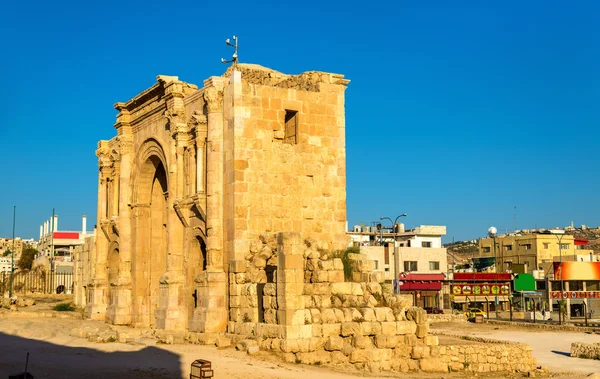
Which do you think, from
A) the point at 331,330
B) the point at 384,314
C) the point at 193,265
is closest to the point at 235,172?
the point at 193,265

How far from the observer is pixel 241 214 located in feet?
64.0

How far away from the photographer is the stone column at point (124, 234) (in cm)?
2594

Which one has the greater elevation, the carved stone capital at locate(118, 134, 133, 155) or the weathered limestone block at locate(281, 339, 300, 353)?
the carved stone capital at locate(118, 134, 133, 155)

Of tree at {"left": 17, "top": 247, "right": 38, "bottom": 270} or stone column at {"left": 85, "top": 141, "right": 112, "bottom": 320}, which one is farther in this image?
tree at {"left": 17, "top": 247, "right": 38, "bottom": 270}

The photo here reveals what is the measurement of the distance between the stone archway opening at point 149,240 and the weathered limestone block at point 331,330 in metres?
10.3

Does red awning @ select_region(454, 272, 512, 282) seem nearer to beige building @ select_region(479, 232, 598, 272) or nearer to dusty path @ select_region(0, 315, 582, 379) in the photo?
beige building @ select_region(479, 232, 598, 272)

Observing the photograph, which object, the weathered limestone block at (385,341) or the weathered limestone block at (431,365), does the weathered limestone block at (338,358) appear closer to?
the weathered limestone block at (385,341)

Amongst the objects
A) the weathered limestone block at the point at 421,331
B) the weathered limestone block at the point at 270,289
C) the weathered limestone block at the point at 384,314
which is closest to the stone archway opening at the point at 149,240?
the weathered limestone block at the point at 270,289

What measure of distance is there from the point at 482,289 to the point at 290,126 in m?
36.0

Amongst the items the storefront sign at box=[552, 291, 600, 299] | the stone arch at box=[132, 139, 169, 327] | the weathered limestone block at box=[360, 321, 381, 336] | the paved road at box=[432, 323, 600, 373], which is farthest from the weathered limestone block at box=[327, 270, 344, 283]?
the storefront sign at box=[552, 291, 600, 299]

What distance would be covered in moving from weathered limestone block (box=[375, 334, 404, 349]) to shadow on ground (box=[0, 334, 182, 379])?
4810mm

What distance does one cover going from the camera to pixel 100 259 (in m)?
28.9

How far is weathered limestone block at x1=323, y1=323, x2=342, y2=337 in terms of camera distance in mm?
16734

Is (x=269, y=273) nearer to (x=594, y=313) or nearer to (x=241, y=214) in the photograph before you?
(x=241, y=214)
